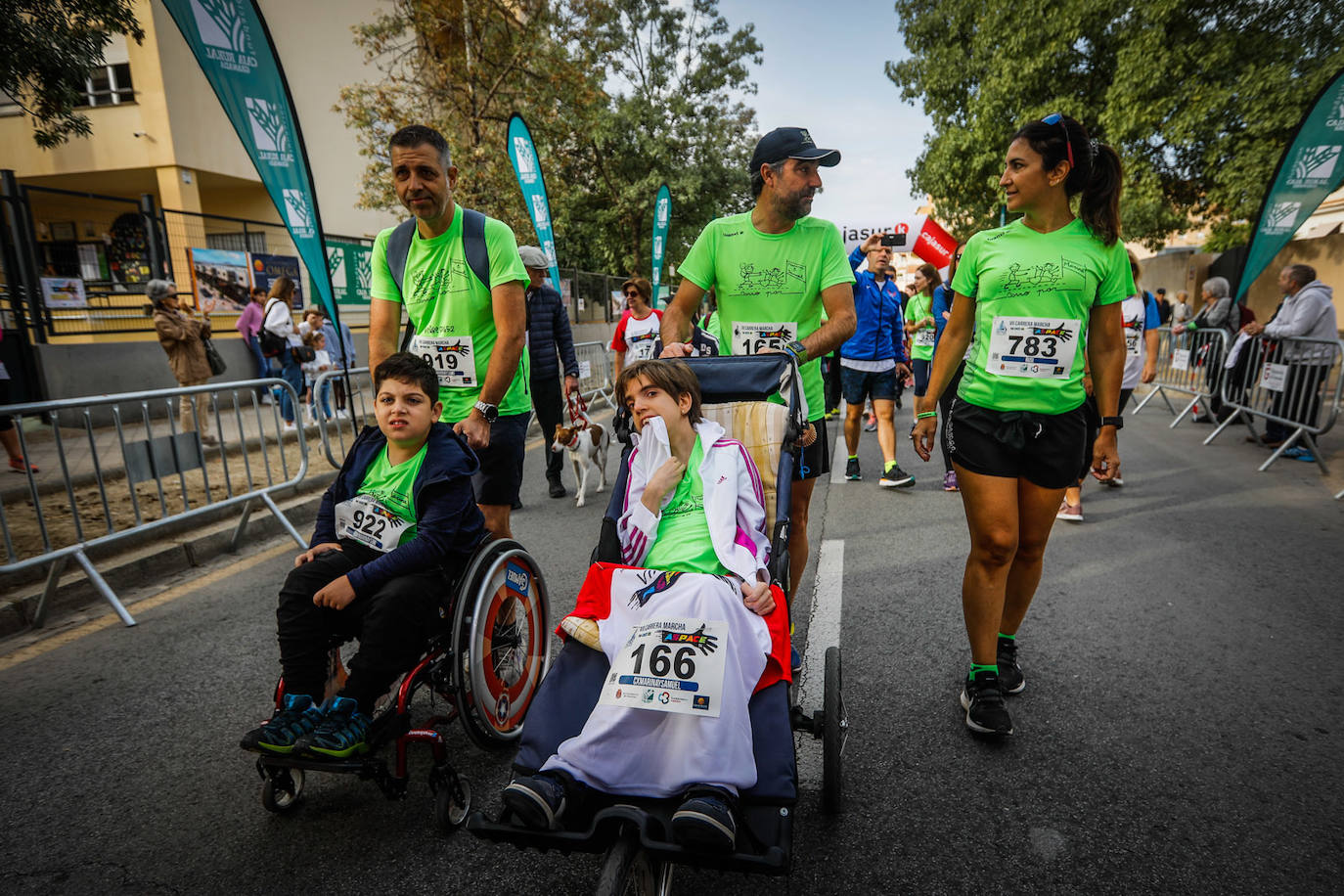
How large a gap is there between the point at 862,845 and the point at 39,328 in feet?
38.6

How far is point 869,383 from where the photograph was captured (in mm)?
7031

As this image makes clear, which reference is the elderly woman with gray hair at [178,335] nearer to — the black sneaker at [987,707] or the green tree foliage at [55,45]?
the green tree foliage at [55,45]

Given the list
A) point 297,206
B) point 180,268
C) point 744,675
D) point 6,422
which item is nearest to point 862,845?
point 744,675

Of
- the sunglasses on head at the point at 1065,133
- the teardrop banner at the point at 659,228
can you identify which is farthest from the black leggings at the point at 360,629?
the teardrop banner at the point at 659,228

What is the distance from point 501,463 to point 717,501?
1213mm

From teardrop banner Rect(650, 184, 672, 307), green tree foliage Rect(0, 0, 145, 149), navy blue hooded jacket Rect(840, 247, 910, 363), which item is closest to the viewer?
green tree foliage Rect(0, 0, 145, 149)

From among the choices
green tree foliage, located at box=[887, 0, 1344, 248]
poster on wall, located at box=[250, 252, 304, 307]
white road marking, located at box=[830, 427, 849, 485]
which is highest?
green tree foliage, located at box=[887, 0, 1344, 248]

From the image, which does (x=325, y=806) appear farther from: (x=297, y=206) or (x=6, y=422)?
(x=6, y=422)

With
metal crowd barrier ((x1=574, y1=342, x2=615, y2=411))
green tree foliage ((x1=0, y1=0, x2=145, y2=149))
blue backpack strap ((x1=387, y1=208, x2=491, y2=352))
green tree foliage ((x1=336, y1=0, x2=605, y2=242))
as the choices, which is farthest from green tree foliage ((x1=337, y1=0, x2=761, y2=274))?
blue backpack strap ((x1=387, y1=208, x2=491, y2=352))

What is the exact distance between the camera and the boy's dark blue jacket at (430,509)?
239 cm

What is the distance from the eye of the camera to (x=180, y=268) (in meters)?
11.7

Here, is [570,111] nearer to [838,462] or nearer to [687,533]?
[838,462]

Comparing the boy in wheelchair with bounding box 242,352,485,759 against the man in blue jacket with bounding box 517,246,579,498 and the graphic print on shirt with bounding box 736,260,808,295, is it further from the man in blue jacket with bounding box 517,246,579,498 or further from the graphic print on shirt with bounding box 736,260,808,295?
the man in blue jacket with bounding box 517,246,579,498

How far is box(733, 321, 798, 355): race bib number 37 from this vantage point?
307 cm
